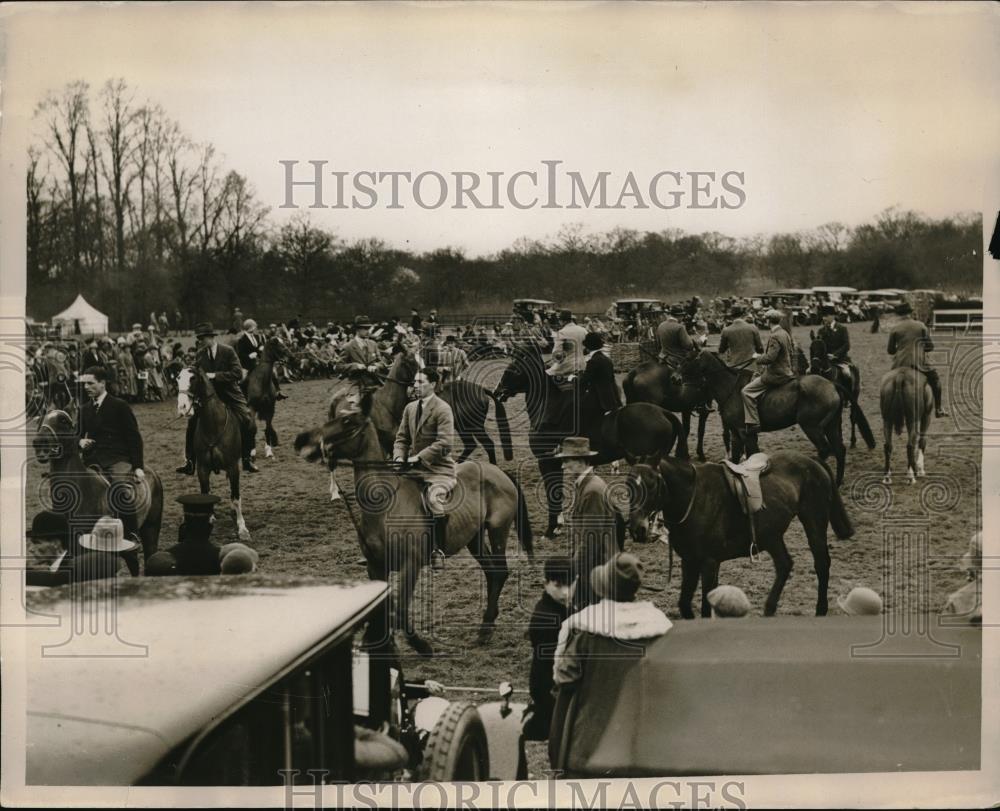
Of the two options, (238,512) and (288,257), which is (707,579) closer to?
(238,512)

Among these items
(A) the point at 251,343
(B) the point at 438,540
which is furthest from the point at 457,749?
(A) the point at 251,343

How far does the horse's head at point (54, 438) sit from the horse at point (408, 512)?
0.96 m

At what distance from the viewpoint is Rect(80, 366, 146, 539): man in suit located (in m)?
4.88

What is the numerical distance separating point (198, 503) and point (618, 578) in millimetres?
1811

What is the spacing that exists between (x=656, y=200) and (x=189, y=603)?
256 centimetres

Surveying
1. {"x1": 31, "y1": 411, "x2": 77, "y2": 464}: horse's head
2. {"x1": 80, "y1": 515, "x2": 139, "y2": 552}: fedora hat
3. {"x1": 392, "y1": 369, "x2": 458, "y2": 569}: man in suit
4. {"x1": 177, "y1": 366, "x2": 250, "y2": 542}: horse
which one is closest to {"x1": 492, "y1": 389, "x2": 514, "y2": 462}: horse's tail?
{"x1": 392, "y1": 369, "x2": 458, "y2": 569}: man in suit

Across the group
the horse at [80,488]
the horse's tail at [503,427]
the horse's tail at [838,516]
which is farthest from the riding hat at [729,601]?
the horse at [80,488]

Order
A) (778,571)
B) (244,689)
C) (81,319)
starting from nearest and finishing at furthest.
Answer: (244,689)
(81,319)
(778,571)

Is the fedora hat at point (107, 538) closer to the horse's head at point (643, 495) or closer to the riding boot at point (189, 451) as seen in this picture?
the riding boot at point (189, 451)

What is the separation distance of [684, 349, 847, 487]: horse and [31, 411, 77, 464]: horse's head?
8.66ft

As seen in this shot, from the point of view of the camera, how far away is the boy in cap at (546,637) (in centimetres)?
488

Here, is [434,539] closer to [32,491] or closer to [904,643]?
[32,491]

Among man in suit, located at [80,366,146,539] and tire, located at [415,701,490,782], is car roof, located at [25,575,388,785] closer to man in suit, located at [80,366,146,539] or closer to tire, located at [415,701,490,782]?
man in suit, located at [80,366,146,539]

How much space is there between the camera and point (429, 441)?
491cm
